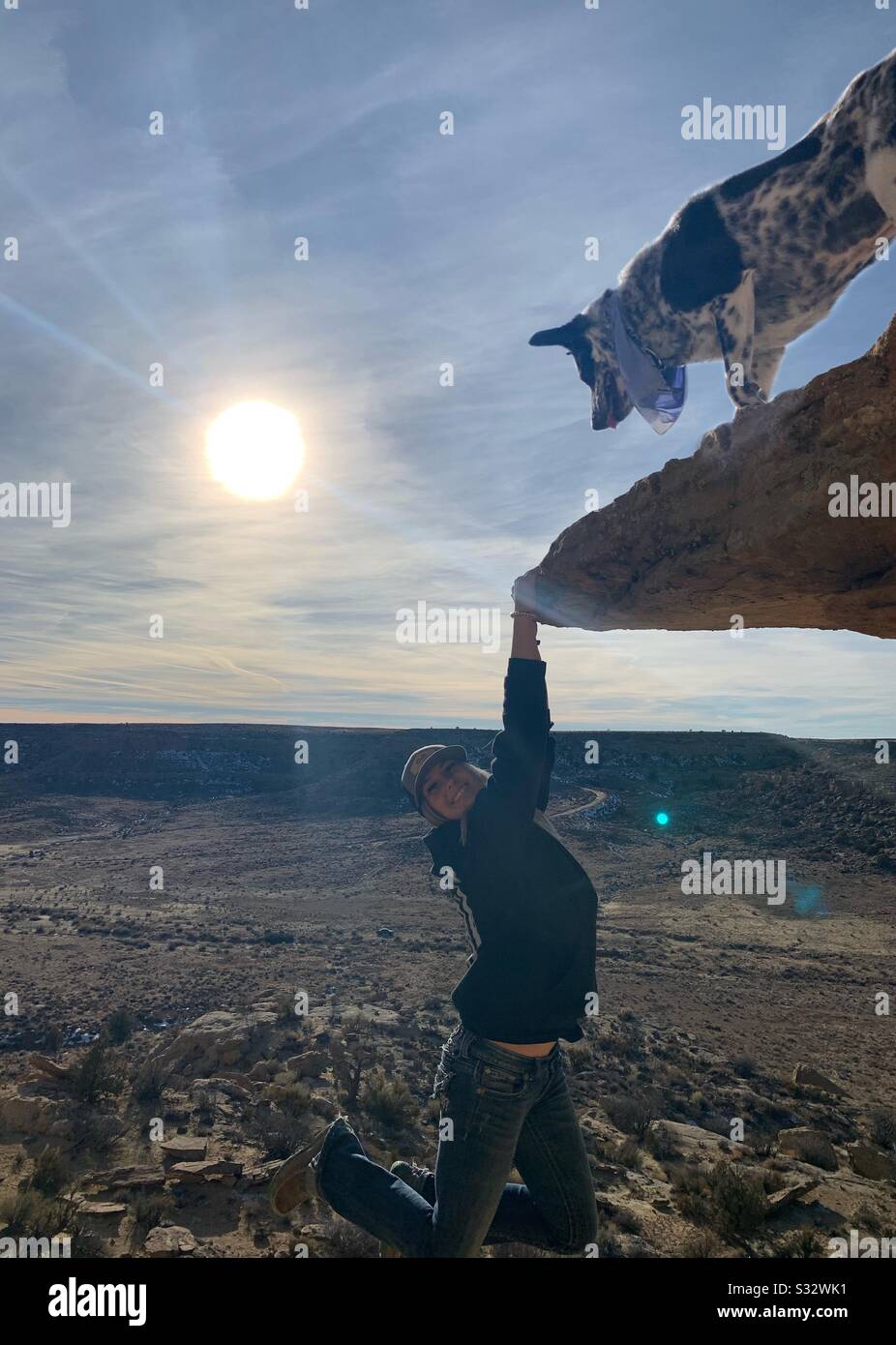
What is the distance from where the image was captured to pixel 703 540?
3.52 m

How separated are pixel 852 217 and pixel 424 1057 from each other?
8.77 metres

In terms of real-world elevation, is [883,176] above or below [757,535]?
above

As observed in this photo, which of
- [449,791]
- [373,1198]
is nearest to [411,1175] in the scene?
[373,1198]

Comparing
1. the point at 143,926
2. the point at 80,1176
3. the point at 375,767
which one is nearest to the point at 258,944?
the point at 143,926

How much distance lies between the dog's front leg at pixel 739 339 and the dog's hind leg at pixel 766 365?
96 mm

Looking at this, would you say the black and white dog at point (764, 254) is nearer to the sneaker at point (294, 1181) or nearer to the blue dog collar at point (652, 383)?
the blue dog collar at point (652, 383)

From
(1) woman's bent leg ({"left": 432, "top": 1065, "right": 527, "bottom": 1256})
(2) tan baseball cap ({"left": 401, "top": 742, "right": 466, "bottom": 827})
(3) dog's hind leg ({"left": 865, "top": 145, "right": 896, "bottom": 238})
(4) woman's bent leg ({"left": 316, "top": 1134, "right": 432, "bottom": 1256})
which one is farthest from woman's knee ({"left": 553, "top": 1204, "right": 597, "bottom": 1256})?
(3) dog's hind leg ({"left": 865, "top": 145, "right": 896, "bottom": 238})

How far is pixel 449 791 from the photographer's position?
2.93m

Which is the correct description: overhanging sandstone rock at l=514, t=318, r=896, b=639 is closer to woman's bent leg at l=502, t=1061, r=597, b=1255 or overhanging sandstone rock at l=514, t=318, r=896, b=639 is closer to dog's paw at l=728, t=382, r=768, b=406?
dog's paw at l=728, t=382, r=768, b=406

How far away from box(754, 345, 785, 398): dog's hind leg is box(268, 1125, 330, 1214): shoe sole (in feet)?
17.2

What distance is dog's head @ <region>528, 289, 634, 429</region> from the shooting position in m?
5.89

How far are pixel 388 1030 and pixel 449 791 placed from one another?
25.2 ft

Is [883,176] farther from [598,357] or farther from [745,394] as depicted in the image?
[598,357]
